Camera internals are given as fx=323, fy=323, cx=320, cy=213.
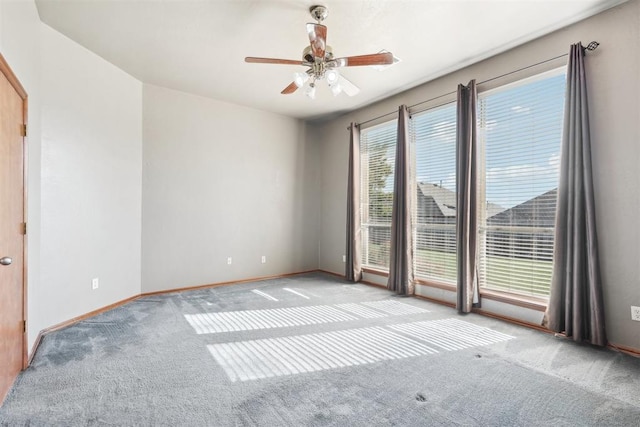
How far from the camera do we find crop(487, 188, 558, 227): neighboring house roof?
322cm

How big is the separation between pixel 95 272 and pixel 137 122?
200 cm

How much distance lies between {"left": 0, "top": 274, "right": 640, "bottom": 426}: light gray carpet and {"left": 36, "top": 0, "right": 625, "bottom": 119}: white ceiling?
293 cm

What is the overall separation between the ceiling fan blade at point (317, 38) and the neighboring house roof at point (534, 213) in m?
2.60

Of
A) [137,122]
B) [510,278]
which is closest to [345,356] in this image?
[510,278]

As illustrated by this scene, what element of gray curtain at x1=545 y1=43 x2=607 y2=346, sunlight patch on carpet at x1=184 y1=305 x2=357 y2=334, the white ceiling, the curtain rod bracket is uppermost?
the white ceiling

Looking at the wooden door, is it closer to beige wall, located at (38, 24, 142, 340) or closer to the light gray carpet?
the light gray carpet

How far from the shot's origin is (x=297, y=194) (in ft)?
20.3

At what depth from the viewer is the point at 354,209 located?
217 inches

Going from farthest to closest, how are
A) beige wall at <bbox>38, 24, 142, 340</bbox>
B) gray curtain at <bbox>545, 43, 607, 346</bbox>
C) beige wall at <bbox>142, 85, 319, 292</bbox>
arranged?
beige wall at <bbox>142, 85, 319, 292</bbox>, beige wall at <bbox>38, 24, 142, 340</bbox>, gray curtain at <bbox>545, 43, 607, 346</bbox>

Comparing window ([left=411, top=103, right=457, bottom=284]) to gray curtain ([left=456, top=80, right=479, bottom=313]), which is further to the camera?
window ([left=411, top=103, right=457, bottom=284])

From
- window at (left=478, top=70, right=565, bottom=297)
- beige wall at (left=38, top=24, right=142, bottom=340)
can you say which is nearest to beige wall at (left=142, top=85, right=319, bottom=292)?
beige wall at (left=38, top=24, right=142, bottom=340)

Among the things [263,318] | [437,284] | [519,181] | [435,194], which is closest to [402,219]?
[435,194]

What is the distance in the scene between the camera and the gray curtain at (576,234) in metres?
2.80

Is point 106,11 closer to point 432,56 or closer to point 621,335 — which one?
point 432,56
